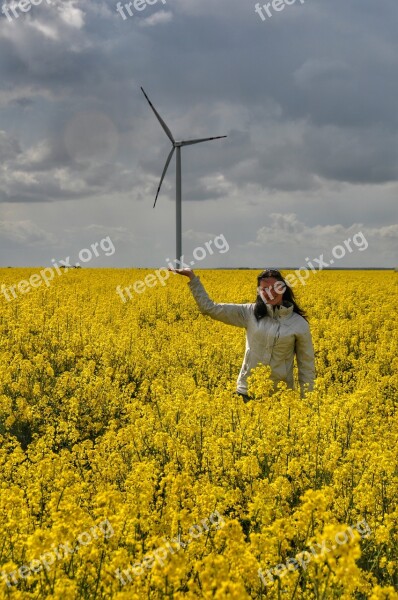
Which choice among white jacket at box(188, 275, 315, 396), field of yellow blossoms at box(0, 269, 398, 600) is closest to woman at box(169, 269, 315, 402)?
white jacket at box(188, 275, 315, 396)

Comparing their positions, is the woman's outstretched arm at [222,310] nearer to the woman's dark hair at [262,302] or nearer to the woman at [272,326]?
the woman at [272,326]

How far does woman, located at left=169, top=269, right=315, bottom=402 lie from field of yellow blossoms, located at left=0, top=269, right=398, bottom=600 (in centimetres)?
40

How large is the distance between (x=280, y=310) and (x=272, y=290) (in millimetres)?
280

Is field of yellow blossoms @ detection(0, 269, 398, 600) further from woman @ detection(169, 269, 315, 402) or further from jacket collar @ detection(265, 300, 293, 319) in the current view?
jacket collar @ detection(265, 300, 293, 319)

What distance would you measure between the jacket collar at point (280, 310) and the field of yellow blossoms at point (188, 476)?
0.77 m

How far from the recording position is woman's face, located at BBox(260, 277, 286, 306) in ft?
22.3

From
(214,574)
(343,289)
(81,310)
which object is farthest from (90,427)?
(343,289)

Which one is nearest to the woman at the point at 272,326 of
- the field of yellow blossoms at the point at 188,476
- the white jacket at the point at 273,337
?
the white jacket at the point at 273,337

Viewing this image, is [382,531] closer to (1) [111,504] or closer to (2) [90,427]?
(1) [111,504]

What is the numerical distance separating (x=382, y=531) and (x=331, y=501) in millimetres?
594

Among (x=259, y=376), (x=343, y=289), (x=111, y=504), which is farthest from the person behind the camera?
(x=343, y=289)

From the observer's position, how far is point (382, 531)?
408cm

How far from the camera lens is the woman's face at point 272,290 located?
6793mm

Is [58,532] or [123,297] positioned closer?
[58,532]
